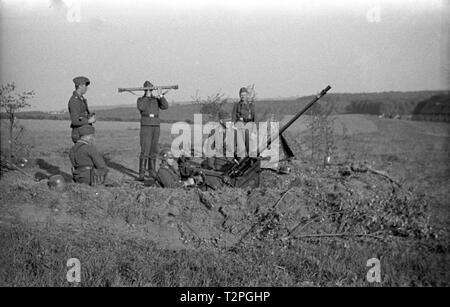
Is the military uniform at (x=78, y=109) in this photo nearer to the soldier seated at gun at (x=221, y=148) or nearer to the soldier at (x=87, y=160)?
the soldier at (x=87, y=160)

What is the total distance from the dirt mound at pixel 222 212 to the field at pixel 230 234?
17mm

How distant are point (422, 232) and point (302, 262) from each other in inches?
87.1

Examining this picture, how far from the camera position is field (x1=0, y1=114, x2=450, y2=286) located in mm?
5387

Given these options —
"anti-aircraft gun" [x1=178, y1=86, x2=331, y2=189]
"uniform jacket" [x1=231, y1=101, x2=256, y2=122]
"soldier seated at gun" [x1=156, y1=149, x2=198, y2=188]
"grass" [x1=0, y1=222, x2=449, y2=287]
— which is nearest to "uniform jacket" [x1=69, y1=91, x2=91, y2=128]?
"soldier seated at gun" [x1=156, y1=149, x2=198, y2=188]

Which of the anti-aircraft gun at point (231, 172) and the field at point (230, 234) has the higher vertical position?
the anti-aircraft gun at point (231, 172)

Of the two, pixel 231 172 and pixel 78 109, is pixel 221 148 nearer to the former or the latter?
pixel 231 172

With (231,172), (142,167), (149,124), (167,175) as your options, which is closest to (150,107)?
(149,124)

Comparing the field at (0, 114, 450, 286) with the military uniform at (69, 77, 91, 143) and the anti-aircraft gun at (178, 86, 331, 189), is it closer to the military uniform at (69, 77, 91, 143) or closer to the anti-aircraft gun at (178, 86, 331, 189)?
the anti-aircraft gun at (178, 86, 331, 189)

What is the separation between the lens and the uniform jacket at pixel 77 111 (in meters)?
8.97

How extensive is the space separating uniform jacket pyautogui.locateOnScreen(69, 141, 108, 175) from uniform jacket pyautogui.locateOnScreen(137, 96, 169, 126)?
261 cm

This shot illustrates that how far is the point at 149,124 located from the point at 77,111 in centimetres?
222

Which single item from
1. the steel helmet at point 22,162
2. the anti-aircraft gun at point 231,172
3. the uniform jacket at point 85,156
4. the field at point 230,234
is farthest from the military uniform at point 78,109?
the steel helmet at point 22,162
